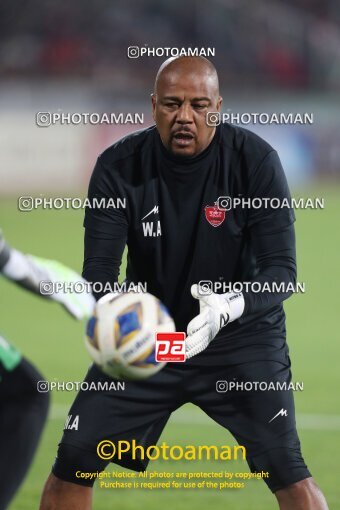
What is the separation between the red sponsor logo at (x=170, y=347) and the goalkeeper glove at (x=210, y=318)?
0.13 feet

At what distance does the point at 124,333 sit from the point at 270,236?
0.78m

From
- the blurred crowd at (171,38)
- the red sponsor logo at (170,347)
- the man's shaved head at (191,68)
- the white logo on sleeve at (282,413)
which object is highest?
the blurred crowd at (171,38)

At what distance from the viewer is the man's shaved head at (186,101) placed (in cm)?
438

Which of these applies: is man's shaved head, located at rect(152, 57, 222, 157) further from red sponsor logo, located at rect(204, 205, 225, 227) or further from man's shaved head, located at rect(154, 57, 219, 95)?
red sponsor logo, located at rect(204, 205, 225, 227)

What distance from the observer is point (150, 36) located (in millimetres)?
22625

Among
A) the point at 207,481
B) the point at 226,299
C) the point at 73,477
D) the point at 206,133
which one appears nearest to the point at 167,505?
the point at 207,481

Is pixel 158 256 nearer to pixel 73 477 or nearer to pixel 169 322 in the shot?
pixel 169 322

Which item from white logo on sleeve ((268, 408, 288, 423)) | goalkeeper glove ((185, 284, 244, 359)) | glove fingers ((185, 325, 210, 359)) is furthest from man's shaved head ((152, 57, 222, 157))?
white logo on sleeve ((268, 408, 288, 423))

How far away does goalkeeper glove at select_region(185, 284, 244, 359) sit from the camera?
4156mm

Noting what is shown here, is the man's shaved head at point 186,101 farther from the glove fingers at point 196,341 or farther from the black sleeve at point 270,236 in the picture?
the glove fingers at point 196,341

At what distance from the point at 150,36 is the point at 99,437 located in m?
19.1

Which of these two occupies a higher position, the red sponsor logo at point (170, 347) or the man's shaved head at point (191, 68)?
the man's shaved head at point (191, 68)

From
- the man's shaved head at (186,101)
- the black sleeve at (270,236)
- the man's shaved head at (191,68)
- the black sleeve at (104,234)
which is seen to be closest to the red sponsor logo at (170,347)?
the black sleeve at (270,236)

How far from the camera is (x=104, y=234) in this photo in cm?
450
